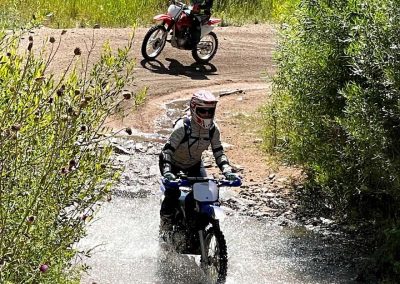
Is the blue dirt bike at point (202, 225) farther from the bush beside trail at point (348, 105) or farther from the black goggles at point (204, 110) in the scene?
the bush beside trail at point (348, 105)

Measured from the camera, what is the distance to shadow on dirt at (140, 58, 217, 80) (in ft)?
58.4

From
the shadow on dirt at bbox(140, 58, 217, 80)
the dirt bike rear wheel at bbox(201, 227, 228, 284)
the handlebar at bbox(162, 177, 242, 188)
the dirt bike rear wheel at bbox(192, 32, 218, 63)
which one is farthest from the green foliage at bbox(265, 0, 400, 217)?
the dirt bike rear wheel at bbox(192, 32, 218, 63)

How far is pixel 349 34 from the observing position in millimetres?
9570

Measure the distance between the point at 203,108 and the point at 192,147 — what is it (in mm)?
538

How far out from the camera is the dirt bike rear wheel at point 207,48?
18766 mm

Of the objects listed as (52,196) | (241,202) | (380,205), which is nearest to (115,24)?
(241,202)

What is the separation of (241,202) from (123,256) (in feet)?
8.80

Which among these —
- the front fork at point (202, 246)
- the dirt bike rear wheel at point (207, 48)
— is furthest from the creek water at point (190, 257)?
the dirt bike rear wheel at point (207, 48)

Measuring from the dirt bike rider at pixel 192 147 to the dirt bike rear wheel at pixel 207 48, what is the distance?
9686 mm

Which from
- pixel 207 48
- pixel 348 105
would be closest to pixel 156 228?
pixel 348 105

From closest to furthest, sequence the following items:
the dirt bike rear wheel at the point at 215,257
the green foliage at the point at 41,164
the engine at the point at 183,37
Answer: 1. the green foliage at the point at 41,164
2. the dirt bike rear wheel at the point at 215,257
3. the engine at the point at 183,37

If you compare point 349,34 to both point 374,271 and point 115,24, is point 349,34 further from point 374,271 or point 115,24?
point 115,24

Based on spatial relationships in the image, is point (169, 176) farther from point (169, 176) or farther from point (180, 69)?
point (180, 69)

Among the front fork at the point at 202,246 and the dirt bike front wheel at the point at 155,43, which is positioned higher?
the dirt bike front wheel at the point at 155,43
